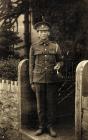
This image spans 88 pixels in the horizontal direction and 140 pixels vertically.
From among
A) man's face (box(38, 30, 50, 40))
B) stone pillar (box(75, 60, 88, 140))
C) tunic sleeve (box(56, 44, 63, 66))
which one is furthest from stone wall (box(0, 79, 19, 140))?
stone pillar (box(75, 60, 88, 140))

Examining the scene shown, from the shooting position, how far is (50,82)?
863cm

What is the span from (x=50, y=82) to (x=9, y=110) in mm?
1980

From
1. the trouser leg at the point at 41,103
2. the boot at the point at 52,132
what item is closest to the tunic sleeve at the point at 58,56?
the trouser leg at the point at 41,103

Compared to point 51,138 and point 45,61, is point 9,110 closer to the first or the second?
point 51,138

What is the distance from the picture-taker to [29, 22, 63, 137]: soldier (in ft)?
28.3

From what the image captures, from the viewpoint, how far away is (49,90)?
8.67m

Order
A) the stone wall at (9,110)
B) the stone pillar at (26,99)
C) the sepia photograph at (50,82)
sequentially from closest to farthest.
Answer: the sepia photograph at (50,82)
the stone pillar at (26,99)
the stone wall at (9,110)

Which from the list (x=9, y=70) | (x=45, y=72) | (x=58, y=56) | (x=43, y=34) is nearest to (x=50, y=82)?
(x=45, y=72)

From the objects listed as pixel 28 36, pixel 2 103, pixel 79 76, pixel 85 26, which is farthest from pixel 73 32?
pixel 28 36

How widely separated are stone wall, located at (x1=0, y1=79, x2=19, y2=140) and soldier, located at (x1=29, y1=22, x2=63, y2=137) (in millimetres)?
1214

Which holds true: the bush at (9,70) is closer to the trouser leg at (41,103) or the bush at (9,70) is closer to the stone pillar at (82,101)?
the trouser leg at (41,103)

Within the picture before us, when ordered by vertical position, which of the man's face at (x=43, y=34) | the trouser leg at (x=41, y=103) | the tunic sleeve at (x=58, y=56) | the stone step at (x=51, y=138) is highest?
the man's face at (x=43, y=34)

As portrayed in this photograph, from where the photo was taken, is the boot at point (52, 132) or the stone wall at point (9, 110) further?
the stone wall at point (9, 110)

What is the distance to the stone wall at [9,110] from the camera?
994cm
